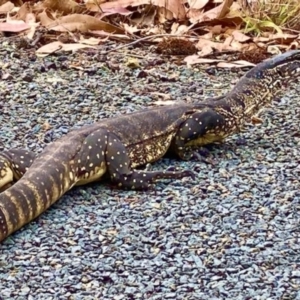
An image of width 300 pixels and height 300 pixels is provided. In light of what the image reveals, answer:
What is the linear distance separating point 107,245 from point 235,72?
14.1ft

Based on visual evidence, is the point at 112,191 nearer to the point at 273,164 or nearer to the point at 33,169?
the point at 33,169

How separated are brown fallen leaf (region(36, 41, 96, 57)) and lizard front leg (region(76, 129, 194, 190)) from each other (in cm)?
329

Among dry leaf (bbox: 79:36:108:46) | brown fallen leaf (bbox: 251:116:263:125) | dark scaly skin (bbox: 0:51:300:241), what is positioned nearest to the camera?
dark scaly skin (bbox: 0:51:300:241)

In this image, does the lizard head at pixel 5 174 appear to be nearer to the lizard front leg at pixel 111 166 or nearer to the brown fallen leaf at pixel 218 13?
the lizard front leg at pixel 111 166

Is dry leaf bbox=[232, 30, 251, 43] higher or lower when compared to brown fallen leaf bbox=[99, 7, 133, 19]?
lower

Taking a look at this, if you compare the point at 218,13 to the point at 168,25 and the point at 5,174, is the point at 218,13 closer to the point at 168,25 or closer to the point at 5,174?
the point at 168,25

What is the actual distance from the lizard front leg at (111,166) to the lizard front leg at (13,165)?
0.37 meters

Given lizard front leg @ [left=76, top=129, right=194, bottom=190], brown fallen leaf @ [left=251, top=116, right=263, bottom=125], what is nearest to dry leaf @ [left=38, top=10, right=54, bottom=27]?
brown fallen leaf @ [left=251, top=116, right=263, bottom=125]

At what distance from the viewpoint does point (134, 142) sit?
6.56 meters

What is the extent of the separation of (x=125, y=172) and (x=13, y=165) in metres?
0.79

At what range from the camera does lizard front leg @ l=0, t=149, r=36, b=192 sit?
6.02 metres

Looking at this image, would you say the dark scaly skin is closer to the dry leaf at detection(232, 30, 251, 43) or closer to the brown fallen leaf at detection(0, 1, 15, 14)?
the dry leaf at detection(232, 30, 251, 43)

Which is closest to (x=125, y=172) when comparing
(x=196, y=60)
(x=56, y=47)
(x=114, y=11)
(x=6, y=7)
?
(x=196, y=60)

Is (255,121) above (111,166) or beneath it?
beneath
